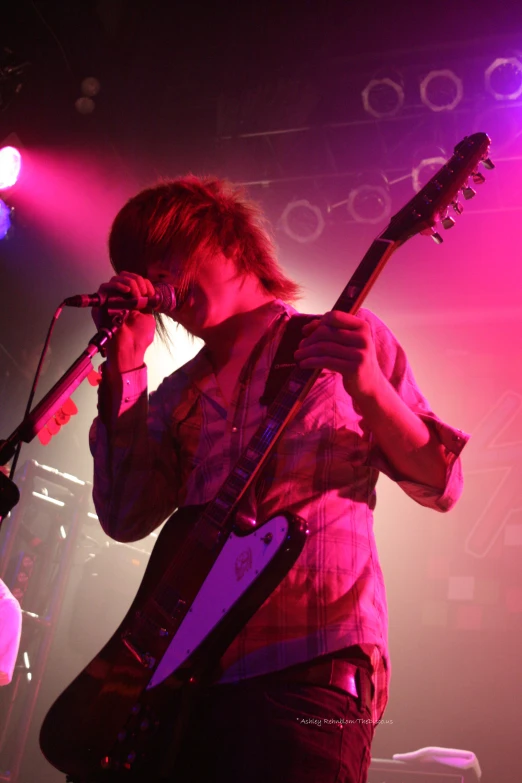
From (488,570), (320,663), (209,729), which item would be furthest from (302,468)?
(488,570)

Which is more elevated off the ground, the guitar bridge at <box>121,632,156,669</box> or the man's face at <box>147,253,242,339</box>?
the man's face at <box>147,253,242,339</box>

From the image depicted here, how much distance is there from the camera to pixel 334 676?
4.48ft

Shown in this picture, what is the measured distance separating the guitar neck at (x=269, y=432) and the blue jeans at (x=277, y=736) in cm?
38

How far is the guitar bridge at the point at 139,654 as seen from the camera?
1.45m

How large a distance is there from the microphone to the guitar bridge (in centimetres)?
84

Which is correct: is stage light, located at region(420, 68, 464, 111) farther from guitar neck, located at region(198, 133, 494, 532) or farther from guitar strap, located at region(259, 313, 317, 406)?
guitar strap, located at region(259, 313, 317, 406)

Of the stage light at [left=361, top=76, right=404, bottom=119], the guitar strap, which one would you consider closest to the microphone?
the guitar strap

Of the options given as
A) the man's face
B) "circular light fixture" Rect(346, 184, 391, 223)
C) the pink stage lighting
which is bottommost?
the man's face

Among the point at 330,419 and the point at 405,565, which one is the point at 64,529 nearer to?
the point at 405,565

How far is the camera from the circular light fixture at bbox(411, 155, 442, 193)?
6023 mm

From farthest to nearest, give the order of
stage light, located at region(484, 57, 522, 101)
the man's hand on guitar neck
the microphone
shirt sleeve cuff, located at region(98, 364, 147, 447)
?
stage light, located at region(484, 57, 522, 101) → shirt sleeve cuff, located at region(98, 364, 147, 447) → the microphone → the man's hand on guitar neck

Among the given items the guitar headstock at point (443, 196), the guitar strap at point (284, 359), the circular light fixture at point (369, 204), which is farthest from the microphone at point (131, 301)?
the circular light fixture at point (369, 204)

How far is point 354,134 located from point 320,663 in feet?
18.3

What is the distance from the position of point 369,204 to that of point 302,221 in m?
0.76
